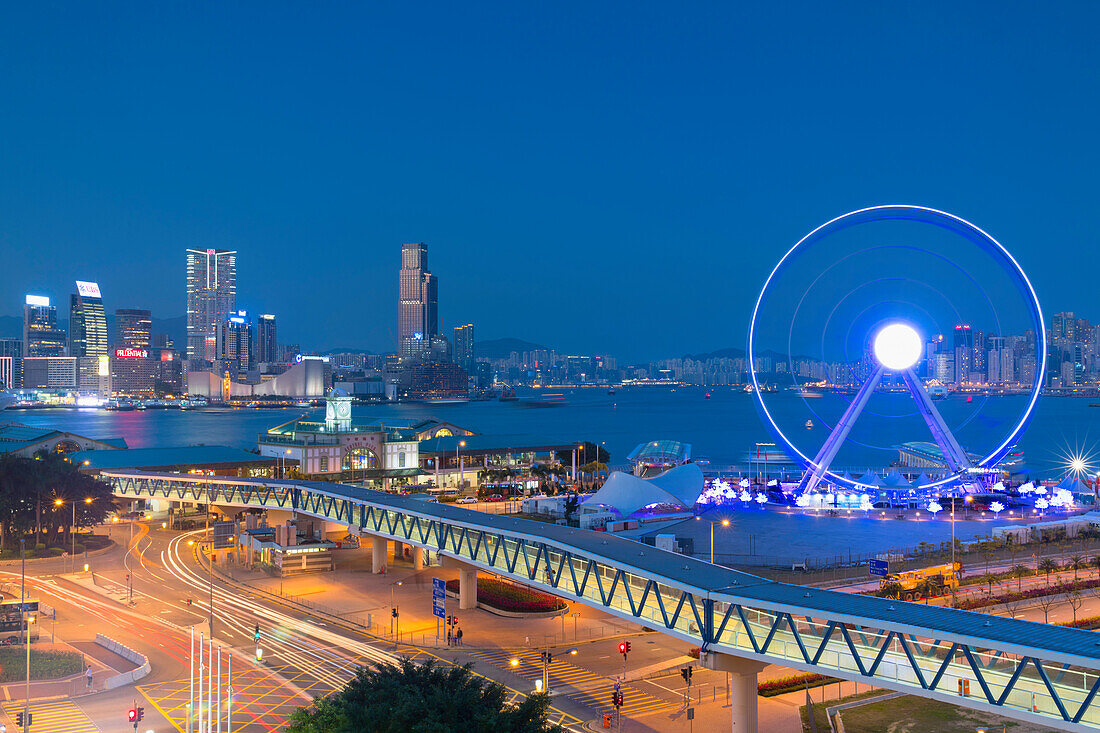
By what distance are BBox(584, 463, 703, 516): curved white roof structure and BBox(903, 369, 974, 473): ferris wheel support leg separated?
1736cm

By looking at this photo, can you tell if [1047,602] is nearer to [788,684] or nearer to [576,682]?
[788,684]

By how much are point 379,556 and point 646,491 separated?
71.1 ft

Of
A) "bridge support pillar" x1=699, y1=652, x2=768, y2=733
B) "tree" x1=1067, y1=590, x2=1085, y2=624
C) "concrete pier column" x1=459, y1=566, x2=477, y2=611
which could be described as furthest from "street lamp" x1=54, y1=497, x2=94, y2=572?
"tree" x1=1067, y1=590, x2=1085, y2=624

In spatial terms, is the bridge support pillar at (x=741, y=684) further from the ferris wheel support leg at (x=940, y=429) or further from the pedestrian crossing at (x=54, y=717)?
the ferris wheel support leg at (x=940, y=429)

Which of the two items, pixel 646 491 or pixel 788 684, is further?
pixel 646 491

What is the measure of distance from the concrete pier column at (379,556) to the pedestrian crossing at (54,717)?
19.0 meters

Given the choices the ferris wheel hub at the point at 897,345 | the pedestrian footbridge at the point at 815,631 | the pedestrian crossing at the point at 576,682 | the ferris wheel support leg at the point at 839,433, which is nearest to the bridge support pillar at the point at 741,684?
the pedestrian footbridge at the point at 815,631

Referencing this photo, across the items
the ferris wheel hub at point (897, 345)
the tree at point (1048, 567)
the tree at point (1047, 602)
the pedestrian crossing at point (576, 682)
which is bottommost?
the tree at point (1047, 602)

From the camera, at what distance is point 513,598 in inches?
1416

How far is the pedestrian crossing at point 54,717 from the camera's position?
2259 cm

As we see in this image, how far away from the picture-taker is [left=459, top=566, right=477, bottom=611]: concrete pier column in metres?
35.6

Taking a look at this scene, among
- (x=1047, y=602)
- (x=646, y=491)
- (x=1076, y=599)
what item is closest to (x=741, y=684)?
(x=1047, y=602)

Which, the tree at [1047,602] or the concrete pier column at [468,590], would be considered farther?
the concrete pier column at [468,590]

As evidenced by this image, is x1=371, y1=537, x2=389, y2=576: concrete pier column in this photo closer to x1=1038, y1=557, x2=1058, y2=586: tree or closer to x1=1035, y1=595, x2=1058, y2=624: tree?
x1=1035, y1=595, x2=1058, y2=624: tree
